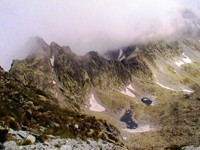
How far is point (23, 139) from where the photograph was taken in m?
35.9

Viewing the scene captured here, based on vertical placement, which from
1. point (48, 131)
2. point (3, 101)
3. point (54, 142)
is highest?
point (3, 101)

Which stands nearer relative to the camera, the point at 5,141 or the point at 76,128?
the point at 5,141

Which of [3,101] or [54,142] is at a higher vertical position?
[3,101]

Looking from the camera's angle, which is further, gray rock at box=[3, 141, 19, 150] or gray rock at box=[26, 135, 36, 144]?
gray rock at box=[26, 135, 36, 144]

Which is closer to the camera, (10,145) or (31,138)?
(10,145)

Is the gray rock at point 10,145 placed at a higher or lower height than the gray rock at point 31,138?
lower

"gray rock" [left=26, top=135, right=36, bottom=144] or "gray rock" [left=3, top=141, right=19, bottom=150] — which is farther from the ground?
"gray rock" [left=26, top=135, right=36, bottom=144]

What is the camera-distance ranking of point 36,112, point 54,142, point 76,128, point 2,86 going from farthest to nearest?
1. point 2,86
2. point 76,128
3. point 36,112
4. point 54,142

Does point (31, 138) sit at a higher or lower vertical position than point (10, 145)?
higher

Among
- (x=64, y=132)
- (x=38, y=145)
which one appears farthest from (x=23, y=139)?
(x=64, y=132)

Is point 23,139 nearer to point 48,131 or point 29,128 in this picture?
point 29,128

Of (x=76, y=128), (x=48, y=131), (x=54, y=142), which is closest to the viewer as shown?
(x=54, y=142)

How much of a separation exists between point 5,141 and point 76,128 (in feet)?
67.3

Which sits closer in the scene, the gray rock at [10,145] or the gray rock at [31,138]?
the gray rock at [10,145]
